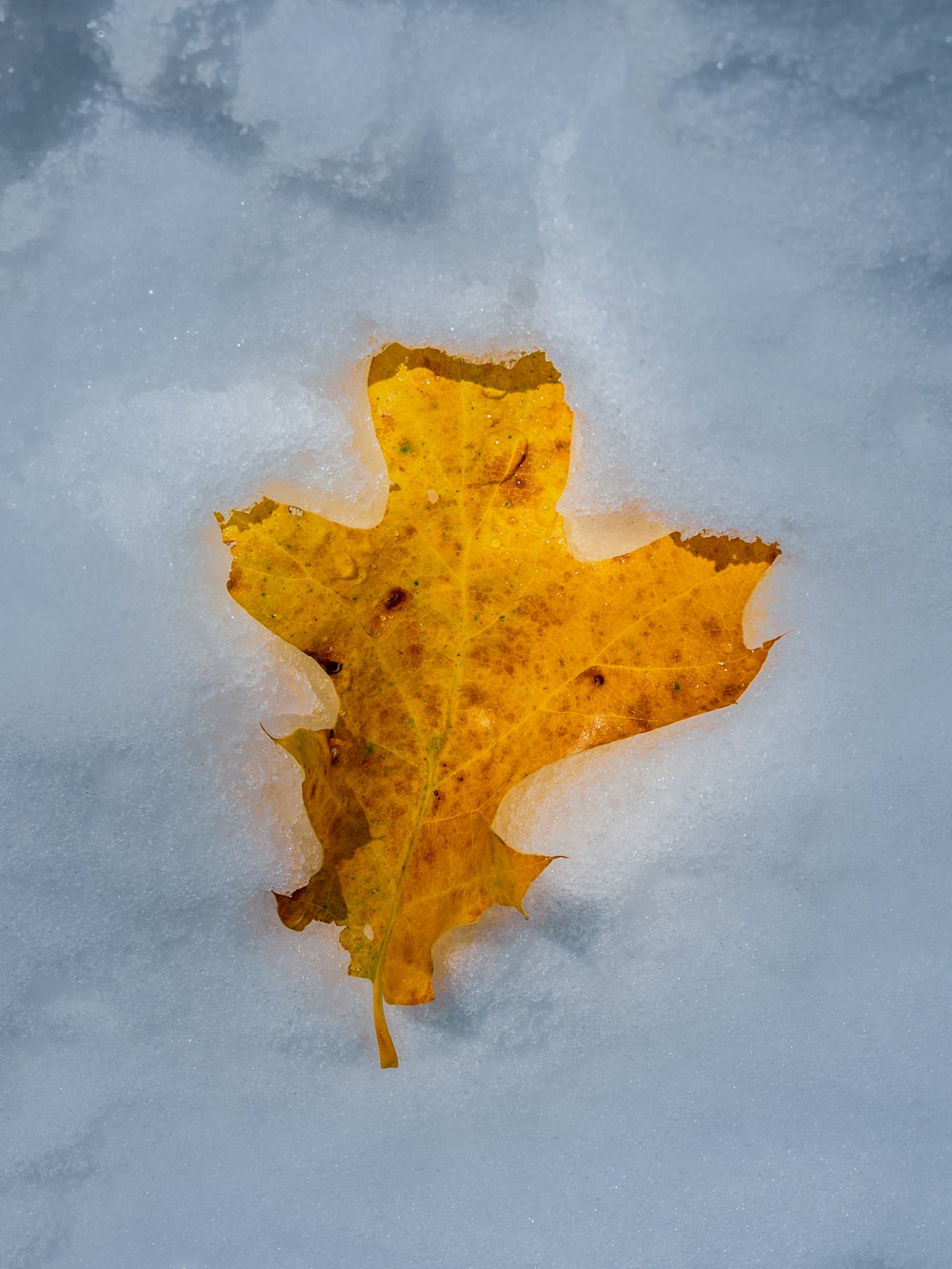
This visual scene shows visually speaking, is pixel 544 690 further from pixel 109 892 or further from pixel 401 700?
pixel 109 892

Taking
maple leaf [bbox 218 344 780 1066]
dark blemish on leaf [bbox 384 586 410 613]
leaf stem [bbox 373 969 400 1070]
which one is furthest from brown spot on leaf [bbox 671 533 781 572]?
leaf stem [bbox 373 969 400 1070]

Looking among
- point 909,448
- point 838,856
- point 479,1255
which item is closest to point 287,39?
point 909,448

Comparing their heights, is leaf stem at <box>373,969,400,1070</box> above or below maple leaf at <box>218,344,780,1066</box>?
below

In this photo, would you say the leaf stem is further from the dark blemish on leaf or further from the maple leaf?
the dark blemish on leaf

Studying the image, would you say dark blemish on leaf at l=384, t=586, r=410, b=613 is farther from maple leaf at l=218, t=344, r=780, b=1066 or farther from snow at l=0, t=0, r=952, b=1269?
snow at l=0, t=0, r=952, b=1269

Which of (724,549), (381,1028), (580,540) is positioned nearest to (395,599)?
(580,540)

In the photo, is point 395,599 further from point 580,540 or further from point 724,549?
point 724,549

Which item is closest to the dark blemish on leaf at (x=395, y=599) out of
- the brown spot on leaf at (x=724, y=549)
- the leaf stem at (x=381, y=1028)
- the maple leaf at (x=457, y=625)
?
the maple leaf at (x=457, y=625)
